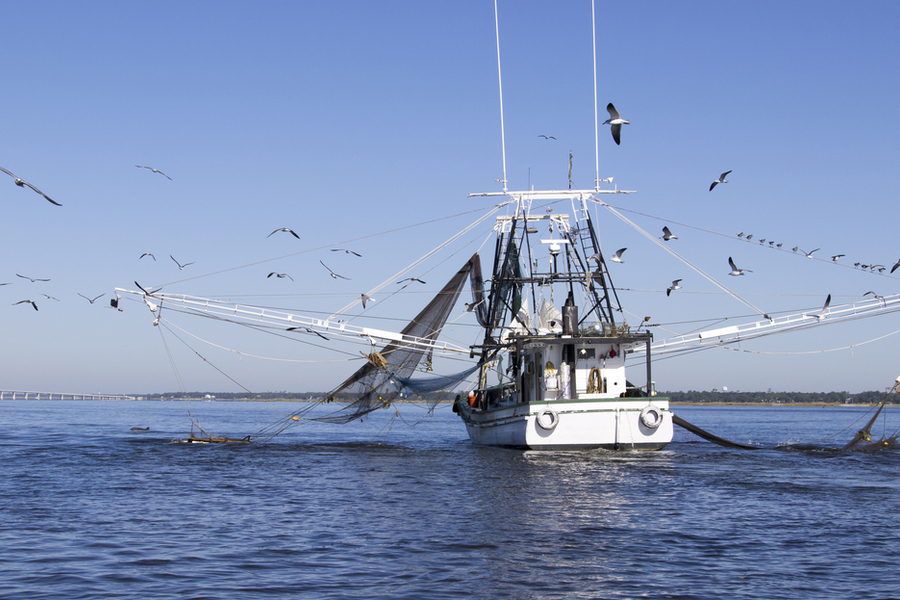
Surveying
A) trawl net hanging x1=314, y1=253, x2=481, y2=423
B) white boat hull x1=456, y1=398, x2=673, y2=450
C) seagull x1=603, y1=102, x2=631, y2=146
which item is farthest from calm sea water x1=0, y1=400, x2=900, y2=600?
seagull x1=603, y1=102, x2=631, y2=146

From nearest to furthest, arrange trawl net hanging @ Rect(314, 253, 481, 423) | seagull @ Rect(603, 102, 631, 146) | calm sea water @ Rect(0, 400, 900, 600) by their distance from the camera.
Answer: calm sea water @ Rect(0, 400, 900, 600), seagull @ Rect(603, 102, 631, 146), trawl net hanging @ Rect(314, 253, 481, 423)

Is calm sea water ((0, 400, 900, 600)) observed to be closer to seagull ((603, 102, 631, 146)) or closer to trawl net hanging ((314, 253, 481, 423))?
trawl net hanging ((314, 253, 481, 423))

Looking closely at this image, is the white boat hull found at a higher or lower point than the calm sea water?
higher

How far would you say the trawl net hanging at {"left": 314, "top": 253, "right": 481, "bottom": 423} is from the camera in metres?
38.2

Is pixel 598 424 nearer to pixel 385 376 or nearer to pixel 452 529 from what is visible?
pixel 385 376

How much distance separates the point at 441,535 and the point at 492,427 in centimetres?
2033

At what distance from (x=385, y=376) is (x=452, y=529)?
2082cm

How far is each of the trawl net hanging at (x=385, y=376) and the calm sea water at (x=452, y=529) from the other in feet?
22.3

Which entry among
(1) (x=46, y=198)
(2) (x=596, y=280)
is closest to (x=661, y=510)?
(1) (x=46, y=198)

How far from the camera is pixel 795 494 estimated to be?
2348cm

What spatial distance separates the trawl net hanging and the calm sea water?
22.3 feet

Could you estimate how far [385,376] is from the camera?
38344mm

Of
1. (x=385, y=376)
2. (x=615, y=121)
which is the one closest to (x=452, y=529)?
(x=615, y=121)

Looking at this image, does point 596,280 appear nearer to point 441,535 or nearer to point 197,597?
point 441,535
